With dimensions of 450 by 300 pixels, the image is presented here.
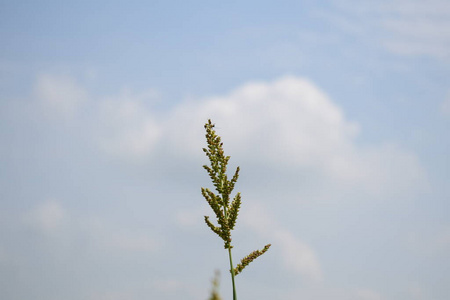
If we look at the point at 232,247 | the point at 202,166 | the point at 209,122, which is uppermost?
the point at 209,122

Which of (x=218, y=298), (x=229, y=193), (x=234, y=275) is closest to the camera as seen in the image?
(x=218, y=298)

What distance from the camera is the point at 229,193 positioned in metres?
15.0

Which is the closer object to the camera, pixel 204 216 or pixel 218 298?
pixel 218 298

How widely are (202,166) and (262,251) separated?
3.21 meters

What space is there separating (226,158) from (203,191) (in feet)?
4.09

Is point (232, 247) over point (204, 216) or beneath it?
beneath

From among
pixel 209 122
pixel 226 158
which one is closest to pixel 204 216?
pixel 226 158

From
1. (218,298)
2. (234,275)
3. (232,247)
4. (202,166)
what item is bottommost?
(218,298)

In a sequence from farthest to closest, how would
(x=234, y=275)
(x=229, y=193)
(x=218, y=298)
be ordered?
1. (x=229, y=193)
2. (x=234, y=275)
3. (x=218, y=298)

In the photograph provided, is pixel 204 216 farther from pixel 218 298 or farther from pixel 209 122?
pixel 218 298

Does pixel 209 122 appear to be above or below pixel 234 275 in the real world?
above

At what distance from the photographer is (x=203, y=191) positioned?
15.1 m

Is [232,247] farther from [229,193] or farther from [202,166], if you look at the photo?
[202,166]

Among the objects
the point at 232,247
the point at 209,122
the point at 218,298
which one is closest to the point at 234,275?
the point at 232,247
